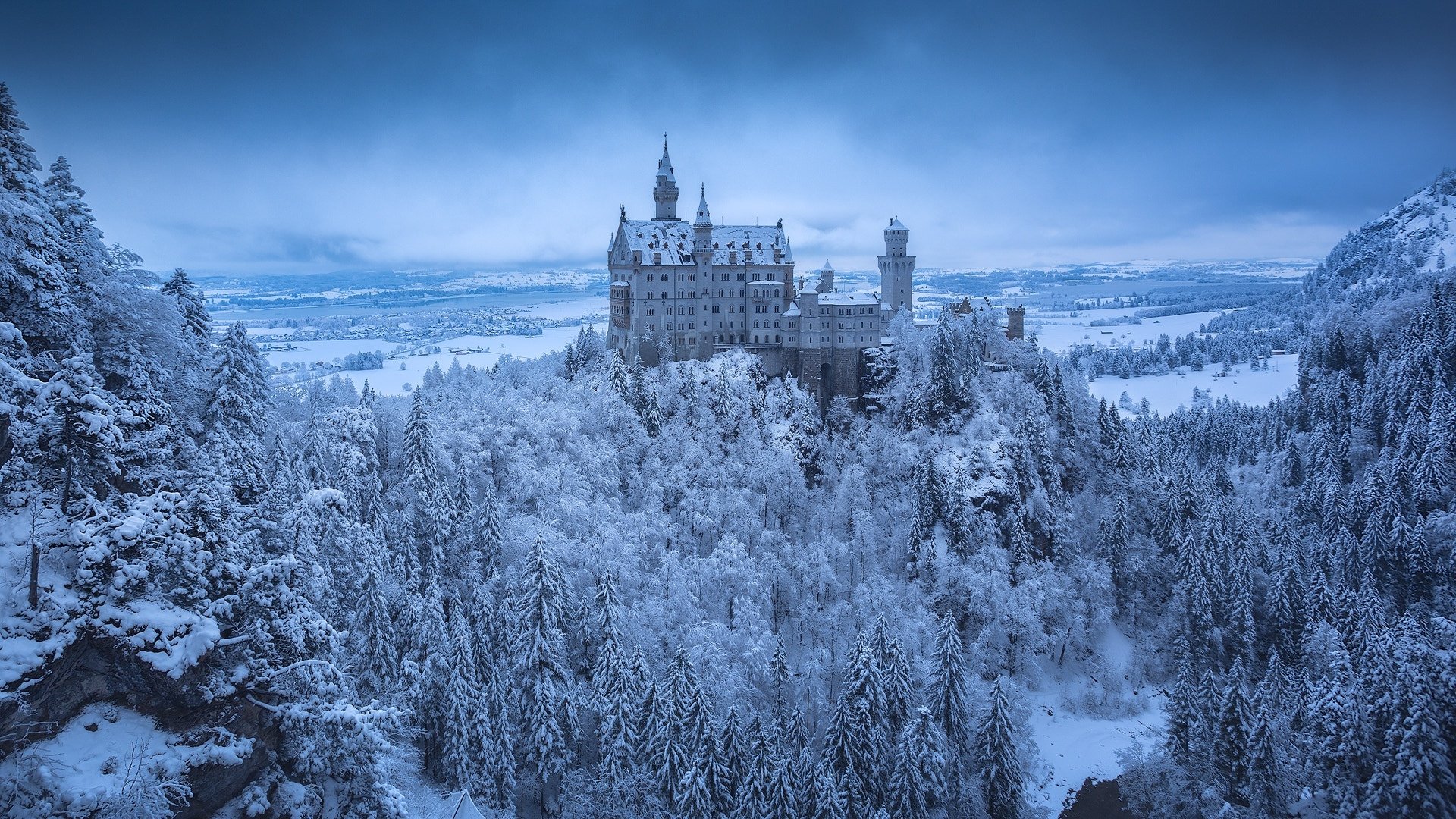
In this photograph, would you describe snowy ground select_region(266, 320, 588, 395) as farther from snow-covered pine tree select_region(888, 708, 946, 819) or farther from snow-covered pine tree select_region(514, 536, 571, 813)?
snow-covered pine tree select_region(888, 708, 946, 819)

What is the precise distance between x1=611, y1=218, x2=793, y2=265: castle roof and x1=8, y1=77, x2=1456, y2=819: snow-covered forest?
13.7 m

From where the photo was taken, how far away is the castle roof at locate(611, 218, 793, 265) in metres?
93.1

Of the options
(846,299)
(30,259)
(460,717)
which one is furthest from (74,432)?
(846,299)

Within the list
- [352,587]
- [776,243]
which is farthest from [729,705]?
[776,243]

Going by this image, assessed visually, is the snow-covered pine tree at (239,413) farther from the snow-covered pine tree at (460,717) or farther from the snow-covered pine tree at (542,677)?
the snow-covered pine tree at (542,677)

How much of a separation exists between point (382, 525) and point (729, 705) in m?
28.0

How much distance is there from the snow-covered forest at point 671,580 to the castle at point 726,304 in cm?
514

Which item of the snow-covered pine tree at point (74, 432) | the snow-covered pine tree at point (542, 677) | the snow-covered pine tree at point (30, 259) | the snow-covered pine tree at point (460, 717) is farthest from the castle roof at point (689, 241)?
the snow-covered pine tree at point (74, 432)

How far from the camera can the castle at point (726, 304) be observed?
92.4 m

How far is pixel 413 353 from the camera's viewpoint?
155 m

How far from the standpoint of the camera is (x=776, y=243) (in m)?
99.9

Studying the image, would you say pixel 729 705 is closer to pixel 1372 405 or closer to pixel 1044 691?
pixel 1044 691

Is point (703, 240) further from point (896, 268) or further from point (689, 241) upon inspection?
point (896, 268)

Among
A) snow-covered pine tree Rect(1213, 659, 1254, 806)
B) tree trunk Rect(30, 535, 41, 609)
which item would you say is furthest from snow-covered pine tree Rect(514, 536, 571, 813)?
snow-covered pine tree Rect(1213, 659, 1254, 806)
